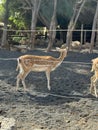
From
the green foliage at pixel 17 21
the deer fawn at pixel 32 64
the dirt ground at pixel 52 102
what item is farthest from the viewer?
the green foliage at pixel 17 21

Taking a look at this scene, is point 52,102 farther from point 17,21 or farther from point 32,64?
point 17,21

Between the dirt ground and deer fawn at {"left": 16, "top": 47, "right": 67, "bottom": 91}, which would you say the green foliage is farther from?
deer fawn at {"left": 16, "top": 47, "right": 67, "bottom": 91}

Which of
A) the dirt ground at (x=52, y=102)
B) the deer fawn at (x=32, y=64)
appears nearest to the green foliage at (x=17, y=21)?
the dirt ground at (x=52, y=102)

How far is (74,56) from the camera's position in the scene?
55.3 ft

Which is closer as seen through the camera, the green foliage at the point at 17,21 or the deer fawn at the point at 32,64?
the deer fawn at the point at 32,64

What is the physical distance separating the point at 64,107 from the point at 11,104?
1.14 metres

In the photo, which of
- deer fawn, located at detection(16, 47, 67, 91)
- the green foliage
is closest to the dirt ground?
deer fawn, located at detection(16, 47, 67, 91)

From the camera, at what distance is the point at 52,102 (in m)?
8.78

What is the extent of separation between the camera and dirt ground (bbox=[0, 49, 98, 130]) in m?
7.31

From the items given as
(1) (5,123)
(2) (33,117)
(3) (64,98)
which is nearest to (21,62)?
(3) (64,98)

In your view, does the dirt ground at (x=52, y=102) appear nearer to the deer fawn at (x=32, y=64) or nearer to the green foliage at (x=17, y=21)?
the deer fawn at (x=32, y=64)

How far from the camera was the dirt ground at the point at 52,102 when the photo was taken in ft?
24.0

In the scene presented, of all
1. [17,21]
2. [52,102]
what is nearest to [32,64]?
[52,102]

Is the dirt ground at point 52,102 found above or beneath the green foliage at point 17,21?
beneath
